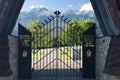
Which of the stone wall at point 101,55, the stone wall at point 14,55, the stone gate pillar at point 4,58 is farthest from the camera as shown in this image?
the stone wall at point 14,55

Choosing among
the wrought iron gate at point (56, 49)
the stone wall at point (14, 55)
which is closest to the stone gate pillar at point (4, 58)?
the stone wall at point (14, 55)

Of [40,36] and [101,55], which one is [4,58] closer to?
[101,55]

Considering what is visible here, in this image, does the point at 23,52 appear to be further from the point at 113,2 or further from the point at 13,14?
the point at 113,2

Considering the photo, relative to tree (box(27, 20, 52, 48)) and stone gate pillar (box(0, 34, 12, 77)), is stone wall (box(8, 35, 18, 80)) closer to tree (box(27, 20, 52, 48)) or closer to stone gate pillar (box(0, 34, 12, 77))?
tree (box(27, 20, 52, 48))

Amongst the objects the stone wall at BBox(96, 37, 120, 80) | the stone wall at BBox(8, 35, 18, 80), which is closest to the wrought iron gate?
the stone wall at BBox(8, 35, 18, 80)

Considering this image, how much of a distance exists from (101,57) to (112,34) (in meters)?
2.54

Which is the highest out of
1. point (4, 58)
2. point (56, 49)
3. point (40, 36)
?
point (40, 36)

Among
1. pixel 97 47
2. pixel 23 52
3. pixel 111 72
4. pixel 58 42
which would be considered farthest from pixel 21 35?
pixel 111 72

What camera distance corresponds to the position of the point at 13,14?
33.0 feet

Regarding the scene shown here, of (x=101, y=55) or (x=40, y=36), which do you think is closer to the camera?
(x=101, y=55)

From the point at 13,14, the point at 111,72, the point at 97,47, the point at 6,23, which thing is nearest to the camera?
the point at 111,72

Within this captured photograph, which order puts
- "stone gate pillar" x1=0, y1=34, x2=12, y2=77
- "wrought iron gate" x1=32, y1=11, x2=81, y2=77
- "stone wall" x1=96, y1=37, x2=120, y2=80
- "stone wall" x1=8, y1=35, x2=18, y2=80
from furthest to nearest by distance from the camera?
1. "wrought iron gate" x1=32, y1=11, x2=81, y2=77
2. "stone wall" x1=8, y1=35, x2=18, y2=80
3. "stone wall" x1=96, y1=37, x2=120, y2=80
4. "stone gate pillar" x1=0, y1=34, x2=12, y2=77

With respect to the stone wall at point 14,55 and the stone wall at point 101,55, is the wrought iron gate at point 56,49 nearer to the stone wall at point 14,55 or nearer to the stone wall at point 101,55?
the stone wall at point 14,55

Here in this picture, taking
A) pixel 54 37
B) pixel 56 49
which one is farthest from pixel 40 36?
pixel 54 37
